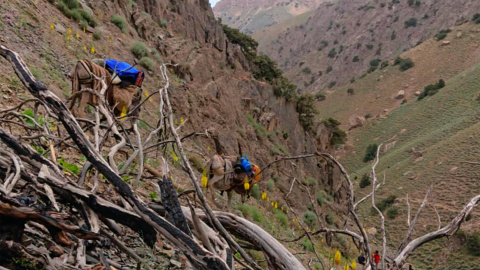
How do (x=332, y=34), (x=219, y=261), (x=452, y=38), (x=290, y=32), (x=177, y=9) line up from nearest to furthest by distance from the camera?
(x=219, y=261) → (x=177, y=9) → (x=452, y=38) → (x=332, y=34) → (x=290, y=32)

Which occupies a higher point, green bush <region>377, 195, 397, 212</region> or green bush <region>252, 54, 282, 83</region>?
green bush <region>252, 54, 282, 83</region>

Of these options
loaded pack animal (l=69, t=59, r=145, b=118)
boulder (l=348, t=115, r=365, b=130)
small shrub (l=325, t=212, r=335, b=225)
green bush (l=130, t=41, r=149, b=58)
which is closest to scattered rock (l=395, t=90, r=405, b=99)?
boulder (l=348, t=115, r=365, b=130)

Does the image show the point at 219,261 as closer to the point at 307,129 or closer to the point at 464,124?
the point at 307,129

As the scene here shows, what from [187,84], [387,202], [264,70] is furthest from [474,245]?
[187,84]

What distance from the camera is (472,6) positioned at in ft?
279

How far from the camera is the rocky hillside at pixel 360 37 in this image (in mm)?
88875

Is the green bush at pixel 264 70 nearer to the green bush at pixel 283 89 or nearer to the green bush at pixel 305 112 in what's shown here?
the green bush at pixel 283 89

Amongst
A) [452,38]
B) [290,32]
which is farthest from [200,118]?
[290,32]

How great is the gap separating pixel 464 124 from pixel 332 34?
68.6 meters

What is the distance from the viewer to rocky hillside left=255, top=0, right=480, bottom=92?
88875 mm

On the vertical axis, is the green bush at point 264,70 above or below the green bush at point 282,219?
above

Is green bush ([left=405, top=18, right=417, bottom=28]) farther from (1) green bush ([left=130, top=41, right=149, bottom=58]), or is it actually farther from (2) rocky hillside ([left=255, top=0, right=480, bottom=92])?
(1) green bush ([left=130, top=41, right=149, bottom=58])

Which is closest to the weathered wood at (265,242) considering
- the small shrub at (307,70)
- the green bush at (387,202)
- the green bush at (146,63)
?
the green bush at (146,63)

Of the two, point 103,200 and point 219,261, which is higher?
point 103,200
